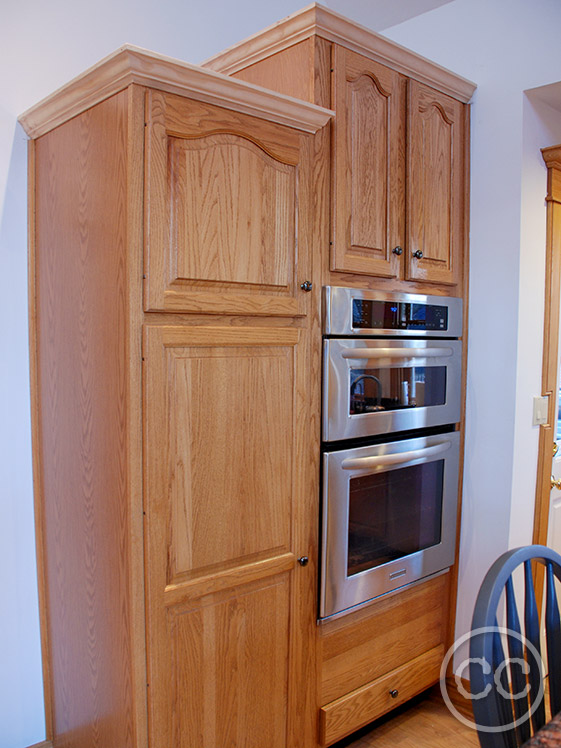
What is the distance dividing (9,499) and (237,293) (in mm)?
979

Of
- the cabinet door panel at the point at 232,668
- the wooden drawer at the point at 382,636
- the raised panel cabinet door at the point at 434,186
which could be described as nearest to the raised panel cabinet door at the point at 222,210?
the raised panel cabinet door at the point at 434,186

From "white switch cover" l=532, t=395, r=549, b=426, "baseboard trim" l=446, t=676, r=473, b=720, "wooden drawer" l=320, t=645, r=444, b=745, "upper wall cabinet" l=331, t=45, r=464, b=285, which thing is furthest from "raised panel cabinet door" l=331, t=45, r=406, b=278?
"baseboard trim" l=446, t=676, r=473, b=720

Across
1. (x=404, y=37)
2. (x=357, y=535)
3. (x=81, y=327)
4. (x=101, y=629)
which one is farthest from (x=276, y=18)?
(x=101, y=629)

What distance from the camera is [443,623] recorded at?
236 centimetres

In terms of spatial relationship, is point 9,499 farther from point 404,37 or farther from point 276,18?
point 404,37

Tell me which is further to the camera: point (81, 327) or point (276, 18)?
point (276, 18)

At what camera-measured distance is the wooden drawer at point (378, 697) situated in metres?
1.92

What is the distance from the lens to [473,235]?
7.61 feet

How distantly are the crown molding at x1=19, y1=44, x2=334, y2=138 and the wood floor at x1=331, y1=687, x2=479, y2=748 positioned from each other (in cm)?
202

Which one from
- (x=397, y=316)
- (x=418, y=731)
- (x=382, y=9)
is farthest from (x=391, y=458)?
(x=382, y=9)

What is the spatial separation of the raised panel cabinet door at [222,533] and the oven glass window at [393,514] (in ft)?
0.71

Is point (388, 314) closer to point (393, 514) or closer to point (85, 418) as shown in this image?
point (393, 514)

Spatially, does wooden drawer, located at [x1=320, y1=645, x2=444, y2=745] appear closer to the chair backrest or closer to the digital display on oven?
the chair backrest

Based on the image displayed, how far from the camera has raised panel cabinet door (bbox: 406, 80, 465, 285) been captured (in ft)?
6.72
